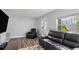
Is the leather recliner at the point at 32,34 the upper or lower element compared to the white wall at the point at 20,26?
lower

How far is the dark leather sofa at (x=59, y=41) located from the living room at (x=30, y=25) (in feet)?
0.14

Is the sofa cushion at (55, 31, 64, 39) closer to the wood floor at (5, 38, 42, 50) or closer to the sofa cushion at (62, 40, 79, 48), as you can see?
the sofa cushion at (62, 40, 79, 48)

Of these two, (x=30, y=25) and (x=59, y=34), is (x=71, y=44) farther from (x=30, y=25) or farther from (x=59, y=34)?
(x=30, y=25)

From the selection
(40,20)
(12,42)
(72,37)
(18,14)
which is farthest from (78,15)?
(12,42)

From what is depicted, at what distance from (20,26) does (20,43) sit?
32cm

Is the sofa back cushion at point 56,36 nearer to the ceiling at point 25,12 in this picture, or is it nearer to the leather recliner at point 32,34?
the leather recliner at point 32,34

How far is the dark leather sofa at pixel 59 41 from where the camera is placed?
144 centimetres

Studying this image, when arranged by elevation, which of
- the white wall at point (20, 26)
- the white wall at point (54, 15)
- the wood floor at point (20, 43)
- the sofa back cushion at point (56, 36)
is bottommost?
the wood floor at point (20, 43)

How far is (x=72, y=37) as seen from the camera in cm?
145

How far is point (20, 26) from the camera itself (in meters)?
1.62

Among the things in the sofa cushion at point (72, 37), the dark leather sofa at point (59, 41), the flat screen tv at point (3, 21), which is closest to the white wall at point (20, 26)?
the flat screen tv at point (3, 21)

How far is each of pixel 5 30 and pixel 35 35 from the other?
55cm
